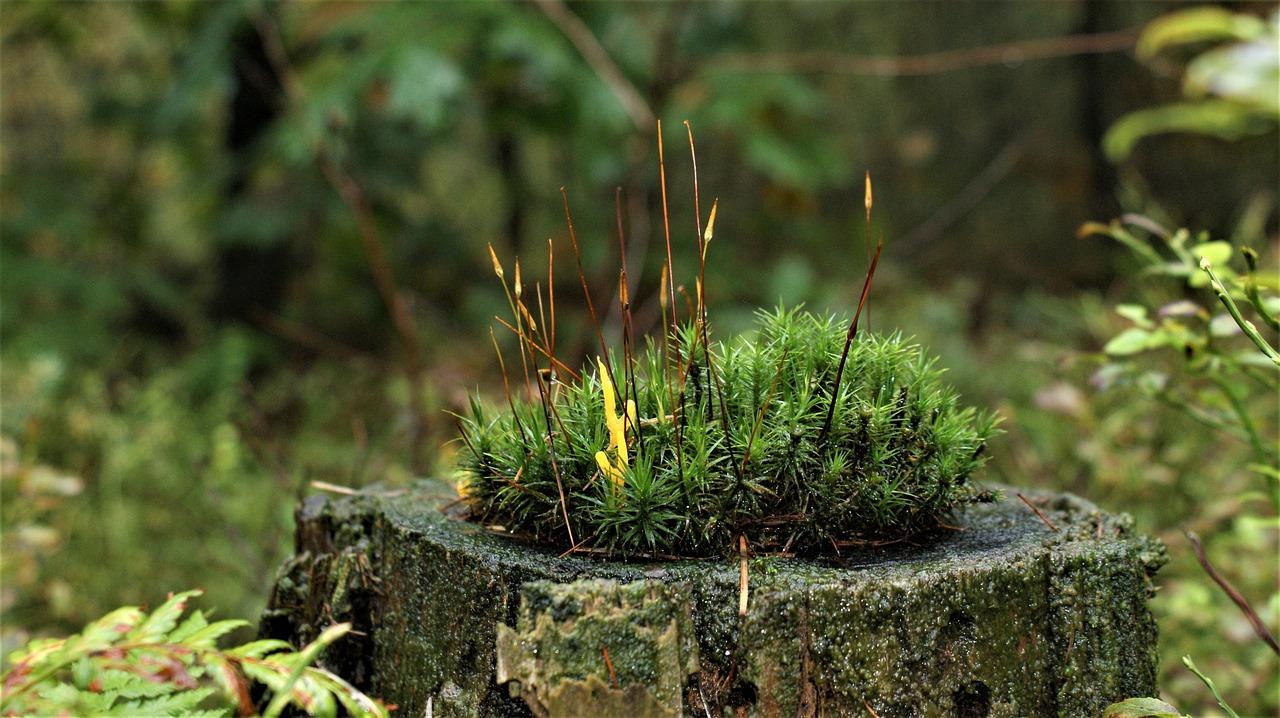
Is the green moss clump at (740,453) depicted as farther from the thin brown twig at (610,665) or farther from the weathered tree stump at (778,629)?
the thin brown twig at (610,665)

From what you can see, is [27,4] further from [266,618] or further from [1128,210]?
[1128,210]

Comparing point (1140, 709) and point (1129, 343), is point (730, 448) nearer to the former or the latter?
point (1140, 709)

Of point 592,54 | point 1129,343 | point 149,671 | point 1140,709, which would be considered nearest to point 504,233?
point 592,54

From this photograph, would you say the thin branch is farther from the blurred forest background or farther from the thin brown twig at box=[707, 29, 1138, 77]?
the thin brown twig at box=[707, 29, 1138, 77]

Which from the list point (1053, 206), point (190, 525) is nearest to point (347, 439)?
point (190, 525)

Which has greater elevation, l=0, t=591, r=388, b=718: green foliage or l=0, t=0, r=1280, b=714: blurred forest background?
Answer: l=0, t=0, r=1280, b=714: blurred forest background

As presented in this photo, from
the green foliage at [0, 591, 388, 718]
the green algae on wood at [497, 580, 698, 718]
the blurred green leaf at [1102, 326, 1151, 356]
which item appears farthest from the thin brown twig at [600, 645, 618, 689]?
the blurred green leaf at [1102, 326, 1151, 356]
